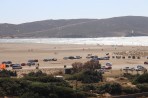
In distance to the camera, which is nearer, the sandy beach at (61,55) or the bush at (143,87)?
the bush at (143,87)

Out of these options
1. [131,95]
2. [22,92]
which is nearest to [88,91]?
[131,95]

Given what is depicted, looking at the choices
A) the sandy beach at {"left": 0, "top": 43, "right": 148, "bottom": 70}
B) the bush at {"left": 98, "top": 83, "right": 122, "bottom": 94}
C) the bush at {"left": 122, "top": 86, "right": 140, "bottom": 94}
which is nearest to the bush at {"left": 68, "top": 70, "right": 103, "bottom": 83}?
the bush at {"left": 98, "top": 83, "right": 122, "bottom": 94}

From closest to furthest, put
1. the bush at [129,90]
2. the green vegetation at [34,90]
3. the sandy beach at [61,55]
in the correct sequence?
the green vegetation at [34,90], the bush at [129,90], the sandy beach at [61,55]

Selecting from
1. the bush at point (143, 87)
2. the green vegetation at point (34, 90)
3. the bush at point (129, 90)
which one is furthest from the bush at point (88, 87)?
the bush at point (143, 87)

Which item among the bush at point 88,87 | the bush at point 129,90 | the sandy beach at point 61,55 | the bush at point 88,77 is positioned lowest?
the bush at point 129,90

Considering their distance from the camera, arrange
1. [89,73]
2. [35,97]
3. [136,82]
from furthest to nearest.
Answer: [89,73]
[136,82]
[35,97]

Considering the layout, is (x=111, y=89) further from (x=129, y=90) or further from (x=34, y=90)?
(x=34, y=90)

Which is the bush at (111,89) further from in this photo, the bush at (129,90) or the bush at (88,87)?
the bush at (88,87)

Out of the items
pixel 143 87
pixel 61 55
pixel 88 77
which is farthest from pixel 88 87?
pixel 61 55

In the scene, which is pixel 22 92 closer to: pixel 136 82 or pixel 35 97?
pixel 35 97

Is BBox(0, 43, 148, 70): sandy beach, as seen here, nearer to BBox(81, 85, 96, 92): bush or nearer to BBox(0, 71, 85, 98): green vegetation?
BBox(81, 85, 96, 92): bush

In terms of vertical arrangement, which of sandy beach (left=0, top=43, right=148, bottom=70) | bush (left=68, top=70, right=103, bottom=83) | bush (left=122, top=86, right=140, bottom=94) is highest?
sandy beach (left=0, top=43, right=148, bottom=70)
